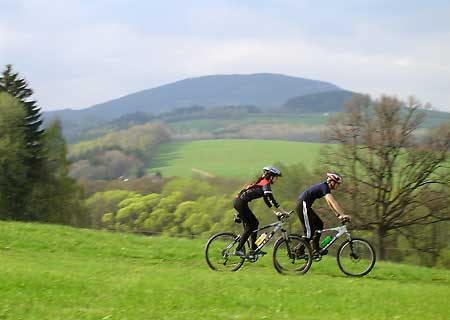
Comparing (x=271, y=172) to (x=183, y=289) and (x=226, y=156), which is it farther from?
(x=226, y=156)

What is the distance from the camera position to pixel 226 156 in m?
109

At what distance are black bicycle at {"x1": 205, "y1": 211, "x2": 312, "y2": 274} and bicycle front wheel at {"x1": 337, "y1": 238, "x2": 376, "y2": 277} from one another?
35.9 inches

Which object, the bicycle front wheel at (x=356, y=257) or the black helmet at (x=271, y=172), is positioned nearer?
the black helmet at (x=271, y=172)

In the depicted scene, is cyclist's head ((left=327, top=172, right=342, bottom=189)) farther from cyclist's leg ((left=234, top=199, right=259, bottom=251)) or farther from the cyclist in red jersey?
cyclist's leg ((left=234, top=199, right=259, bottom=251))

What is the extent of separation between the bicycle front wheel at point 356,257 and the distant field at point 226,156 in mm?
66876

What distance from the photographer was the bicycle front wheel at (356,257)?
14.2 metres

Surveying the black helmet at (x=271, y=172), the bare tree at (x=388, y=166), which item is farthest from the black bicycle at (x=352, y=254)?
the bare tree at (x=388, y=166)

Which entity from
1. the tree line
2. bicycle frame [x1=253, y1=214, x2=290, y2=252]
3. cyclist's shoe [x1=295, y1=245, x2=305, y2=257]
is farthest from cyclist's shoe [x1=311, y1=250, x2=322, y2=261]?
the tree line

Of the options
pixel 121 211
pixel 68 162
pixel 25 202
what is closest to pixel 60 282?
pixel 25 202

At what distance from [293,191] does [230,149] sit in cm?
6676

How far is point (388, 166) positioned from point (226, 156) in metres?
72.3

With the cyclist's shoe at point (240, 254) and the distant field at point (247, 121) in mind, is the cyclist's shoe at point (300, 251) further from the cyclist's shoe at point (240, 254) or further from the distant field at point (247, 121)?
the distant field at point (247, 121)

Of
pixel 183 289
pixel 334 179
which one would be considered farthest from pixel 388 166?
pixel 183 289

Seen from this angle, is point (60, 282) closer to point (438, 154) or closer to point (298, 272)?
point (298, 272)
